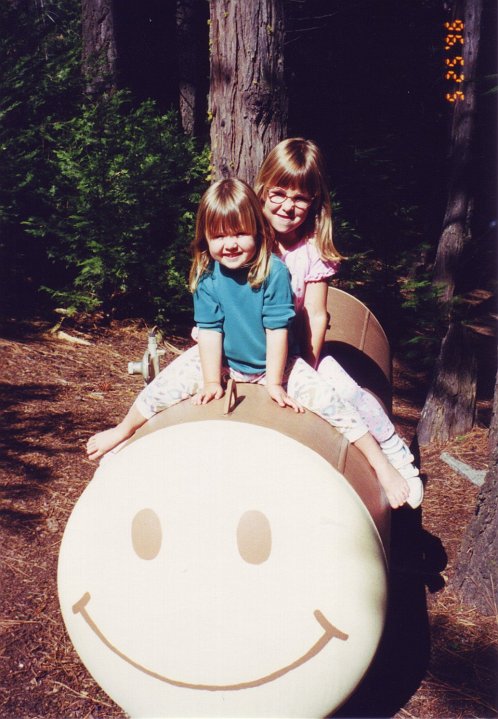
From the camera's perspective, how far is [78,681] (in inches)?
124

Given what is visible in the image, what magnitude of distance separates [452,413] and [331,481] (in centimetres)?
347

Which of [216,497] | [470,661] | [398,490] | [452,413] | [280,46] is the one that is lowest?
[470,661]

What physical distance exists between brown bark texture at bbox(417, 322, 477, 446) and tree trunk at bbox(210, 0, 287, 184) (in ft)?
6.72

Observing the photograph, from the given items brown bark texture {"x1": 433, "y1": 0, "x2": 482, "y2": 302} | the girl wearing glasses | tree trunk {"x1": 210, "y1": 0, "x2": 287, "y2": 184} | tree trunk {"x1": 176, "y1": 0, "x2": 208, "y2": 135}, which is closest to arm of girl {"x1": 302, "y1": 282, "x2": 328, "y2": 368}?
the girl wearing glasses

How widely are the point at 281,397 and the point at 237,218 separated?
0.74m

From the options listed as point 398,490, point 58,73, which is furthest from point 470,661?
point 58,73

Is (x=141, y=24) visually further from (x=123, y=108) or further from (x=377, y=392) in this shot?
(x=377, y=392)

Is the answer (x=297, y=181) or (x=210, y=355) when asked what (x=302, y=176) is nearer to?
(x=297, y=181)

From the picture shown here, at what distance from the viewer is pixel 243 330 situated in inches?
117

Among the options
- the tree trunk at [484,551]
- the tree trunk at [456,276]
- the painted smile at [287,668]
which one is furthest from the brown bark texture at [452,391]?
the painted smile at [287,668]

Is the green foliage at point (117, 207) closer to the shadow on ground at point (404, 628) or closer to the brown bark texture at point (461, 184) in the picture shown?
the brown bark texture at point (461, 184)

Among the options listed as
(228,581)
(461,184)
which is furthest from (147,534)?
(461,184)

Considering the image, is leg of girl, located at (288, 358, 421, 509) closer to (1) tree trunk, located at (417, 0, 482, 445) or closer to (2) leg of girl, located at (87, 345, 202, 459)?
(2) leg of girl, located at (87, 345, 202, 459)

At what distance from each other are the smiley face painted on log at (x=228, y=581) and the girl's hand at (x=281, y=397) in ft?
1.20
